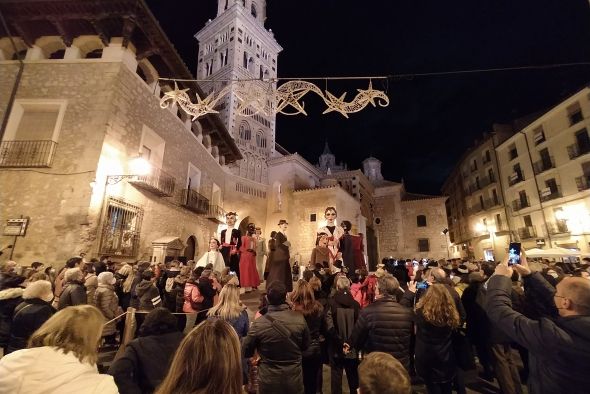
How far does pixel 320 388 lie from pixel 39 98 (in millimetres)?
11879

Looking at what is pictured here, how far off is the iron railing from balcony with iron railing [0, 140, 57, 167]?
2231mm

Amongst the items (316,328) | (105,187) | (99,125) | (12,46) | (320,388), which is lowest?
(320,388)

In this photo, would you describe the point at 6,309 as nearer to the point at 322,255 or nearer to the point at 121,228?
the point at 322,255

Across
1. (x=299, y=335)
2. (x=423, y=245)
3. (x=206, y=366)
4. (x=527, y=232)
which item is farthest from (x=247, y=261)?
(x=423, y=245)

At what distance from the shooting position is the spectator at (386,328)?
341 centimetres

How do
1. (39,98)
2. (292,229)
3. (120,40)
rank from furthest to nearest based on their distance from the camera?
1. (292,229)
2. (120,40)
3. (39,98)

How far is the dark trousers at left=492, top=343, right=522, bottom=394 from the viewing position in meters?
4.00

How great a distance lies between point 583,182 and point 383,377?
77.7 ft

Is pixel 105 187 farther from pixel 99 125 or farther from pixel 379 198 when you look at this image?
pixel 379 198

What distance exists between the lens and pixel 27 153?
893cm

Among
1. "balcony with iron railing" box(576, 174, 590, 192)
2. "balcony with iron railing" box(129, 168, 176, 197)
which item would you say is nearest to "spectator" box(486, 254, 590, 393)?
"balcony with iron railing" box(129, 168, 176, 197)

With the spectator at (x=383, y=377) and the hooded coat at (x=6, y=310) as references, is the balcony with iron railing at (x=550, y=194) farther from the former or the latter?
the hooded coat at (x=6, y=310)

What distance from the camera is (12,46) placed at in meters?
10.3

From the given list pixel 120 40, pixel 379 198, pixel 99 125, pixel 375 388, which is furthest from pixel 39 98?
pixel 379 198
